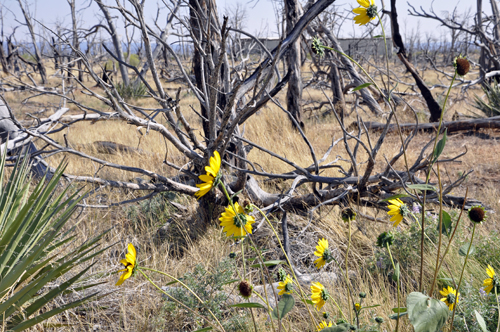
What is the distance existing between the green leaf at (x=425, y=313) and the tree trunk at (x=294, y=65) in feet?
19.1

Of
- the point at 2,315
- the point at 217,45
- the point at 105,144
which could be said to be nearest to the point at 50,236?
the point at 2,315

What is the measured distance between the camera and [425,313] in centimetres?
96

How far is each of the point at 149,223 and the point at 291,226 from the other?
1.32 m

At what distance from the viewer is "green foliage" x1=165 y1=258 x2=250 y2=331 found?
1960 mm

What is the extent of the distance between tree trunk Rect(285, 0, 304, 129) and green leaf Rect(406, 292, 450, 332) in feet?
19.1

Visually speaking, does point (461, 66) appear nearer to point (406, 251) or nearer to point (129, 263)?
point (129, 263)

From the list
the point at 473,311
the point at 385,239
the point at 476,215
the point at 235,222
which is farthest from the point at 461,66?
the point at 473,311

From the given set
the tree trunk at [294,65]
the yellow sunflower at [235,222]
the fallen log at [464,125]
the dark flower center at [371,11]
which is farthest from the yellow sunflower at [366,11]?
the tree trunk at [294,65]

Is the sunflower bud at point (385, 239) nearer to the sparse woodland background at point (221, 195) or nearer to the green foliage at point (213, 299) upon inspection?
the sparse woodland background at point (221, 195)

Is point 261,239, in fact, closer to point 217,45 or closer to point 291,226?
point 291,226

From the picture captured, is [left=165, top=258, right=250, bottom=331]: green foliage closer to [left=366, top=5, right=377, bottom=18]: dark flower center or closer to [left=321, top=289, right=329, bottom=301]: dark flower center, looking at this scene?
[left=321, top=289, right=329, bottom=301]: dark flower center

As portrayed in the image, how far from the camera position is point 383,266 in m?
2.49

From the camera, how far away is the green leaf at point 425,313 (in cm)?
95

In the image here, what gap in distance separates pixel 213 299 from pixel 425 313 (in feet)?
4.66
